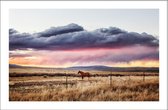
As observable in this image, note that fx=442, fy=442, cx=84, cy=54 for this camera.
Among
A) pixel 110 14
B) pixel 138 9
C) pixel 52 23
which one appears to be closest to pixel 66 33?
pixel 52 23

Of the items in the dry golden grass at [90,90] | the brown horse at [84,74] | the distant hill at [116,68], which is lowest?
the dry golden grass at [90,90]

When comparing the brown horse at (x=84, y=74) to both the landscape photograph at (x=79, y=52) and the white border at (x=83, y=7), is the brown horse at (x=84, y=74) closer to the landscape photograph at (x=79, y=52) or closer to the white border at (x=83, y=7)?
the landscape photograph at (x=79, y=52)

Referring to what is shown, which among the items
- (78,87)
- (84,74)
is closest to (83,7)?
(84,74)

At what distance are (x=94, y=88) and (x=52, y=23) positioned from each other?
826 millimetres

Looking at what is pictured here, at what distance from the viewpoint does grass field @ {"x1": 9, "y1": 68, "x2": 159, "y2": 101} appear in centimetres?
468

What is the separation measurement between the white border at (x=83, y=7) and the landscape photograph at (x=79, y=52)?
4cm

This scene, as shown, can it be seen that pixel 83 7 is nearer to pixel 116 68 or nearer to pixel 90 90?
pixel 116 68

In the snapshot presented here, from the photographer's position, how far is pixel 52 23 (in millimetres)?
4707

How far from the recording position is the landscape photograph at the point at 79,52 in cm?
468

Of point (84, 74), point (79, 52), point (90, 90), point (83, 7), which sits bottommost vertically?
point (90, 90)

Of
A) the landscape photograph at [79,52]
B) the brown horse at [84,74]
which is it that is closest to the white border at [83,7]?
the landscape photograph at [79,52]

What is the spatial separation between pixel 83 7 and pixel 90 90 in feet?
2.91

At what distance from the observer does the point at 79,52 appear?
470 cm
